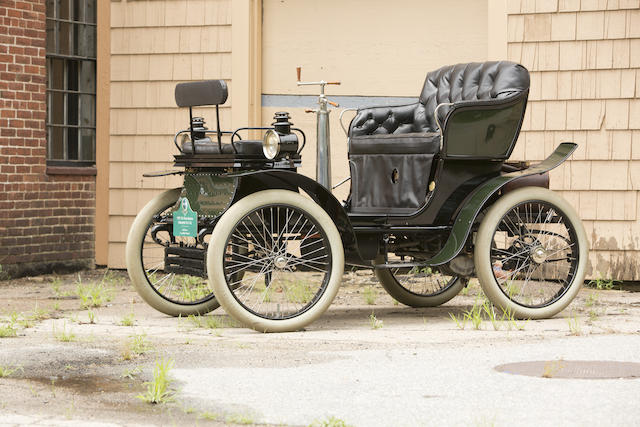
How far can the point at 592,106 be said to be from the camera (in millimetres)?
9172

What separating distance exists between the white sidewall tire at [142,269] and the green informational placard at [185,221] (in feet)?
1.21

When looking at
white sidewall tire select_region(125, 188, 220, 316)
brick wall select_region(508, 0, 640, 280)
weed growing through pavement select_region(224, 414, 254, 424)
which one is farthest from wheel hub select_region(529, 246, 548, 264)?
weed growing through pavement select_region(224, 414, 254, 424)

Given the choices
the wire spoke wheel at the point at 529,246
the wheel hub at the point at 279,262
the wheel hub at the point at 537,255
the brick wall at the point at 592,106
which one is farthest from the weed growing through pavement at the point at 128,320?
the brick wall at the point at 592,106

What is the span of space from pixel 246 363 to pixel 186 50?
5364mm

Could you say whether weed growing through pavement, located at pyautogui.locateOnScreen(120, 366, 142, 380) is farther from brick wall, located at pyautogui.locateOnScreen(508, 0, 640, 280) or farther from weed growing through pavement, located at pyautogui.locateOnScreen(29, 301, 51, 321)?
brick wall, located at pyautogui.locateOnScreen(508, 0, 640, 280)

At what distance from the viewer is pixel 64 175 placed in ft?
33.5

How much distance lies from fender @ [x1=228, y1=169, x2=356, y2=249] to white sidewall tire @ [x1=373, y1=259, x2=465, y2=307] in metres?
1.03

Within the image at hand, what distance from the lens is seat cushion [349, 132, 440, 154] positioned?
692cm

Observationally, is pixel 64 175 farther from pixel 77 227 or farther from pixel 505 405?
pixel 505 405

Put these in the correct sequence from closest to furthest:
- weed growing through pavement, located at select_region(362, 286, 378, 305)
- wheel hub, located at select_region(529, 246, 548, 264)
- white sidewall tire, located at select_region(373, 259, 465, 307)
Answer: wheel hub, located at select_region(529, 246, 548, 264) < white sidewall tire, located at select_region(373, 259, 465, 307) < weed growing through pavement, located at select_region(362, 286, 378, 305)

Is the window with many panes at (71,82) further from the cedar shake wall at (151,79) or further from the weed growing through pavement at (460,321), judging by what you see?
the weed growing through pavement at (460,321)

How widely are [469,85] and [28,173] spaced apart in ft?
15.2

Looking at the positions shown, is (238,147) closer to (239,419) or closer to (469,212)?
(469,212)

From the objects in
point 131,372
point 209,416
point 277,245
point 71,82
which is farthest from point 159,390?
point 71,82
